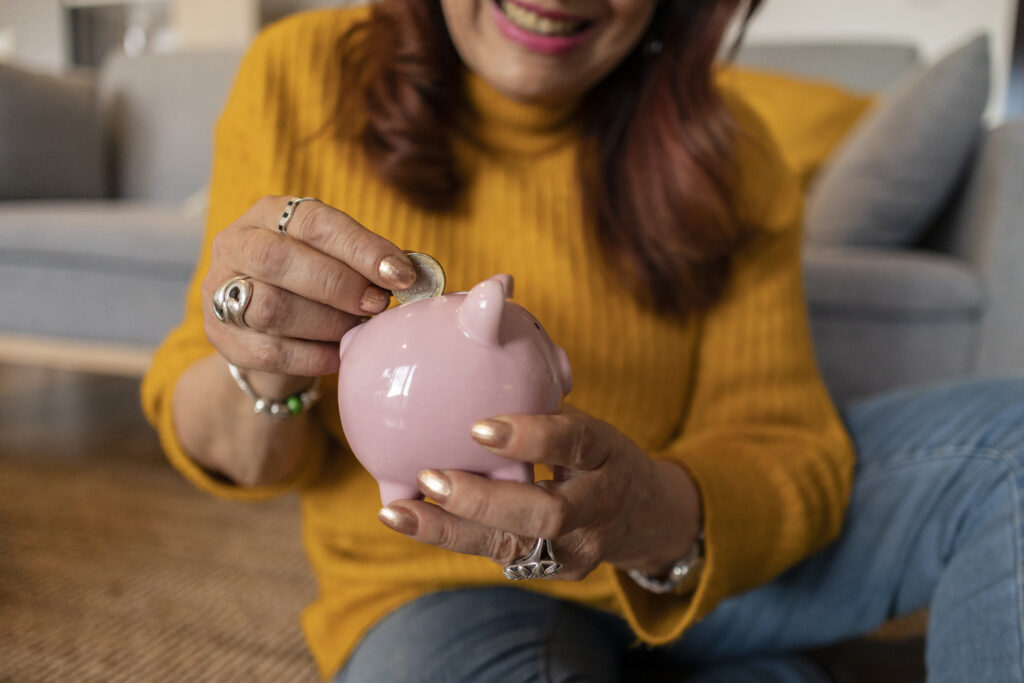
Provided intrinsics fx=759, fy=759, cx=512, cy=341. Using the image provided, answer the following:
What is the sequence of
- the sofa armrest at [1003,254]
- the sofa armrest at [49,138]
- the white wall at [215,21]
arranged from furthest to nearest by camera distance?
the white wall at [215,21]
the sofa armrest at [49,138]
the sofa armrest at [1003,254]

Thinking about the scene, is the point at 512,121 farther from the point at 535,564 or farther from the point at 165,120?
the point at 165,120

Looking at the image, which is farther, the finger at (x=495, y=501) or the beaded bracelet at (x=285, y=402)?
the beaded bracelet at (x=285, y=402)

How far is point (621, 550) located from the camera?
0.42 meters

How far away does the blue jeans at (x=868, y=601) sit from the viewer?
1.58 feet

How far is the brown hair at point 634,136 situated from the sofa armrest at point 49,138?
3.53ft

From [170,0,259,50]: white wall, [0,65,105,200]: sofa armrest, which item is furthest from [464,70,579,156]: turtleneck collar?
[170,0,259,50]: white wall

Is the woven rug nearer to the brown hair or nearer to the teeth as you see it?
the brown hair

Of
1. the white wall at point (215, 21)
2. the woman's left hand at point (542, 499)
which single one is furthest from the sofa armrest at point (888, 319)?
the white wall at point (215, 21)

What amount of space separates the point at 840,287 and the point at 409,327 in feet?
2.92

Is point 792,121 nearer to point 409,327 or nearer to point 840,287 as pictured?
point 840,287

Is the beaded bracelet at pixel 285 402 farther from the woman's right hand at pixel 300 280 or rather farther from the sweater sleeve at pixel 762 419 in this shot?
the sweater sleeve at pixel 762 419

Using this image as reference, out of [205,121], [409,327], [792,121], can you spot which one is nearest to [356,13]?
[409,327]

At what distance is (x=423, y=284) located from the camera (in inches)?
11.7

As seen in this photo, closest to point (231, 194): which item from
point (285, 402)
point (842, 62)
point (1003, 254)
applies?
point (285, 402)
